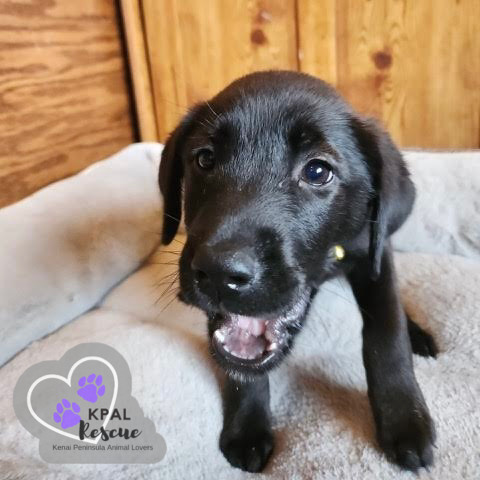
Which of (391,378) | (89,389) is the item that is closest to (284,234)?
(391,378)

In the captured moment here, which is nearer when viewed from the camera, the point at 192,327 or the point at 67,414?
the point at 67,414

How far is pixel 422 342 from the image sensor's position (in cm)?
138

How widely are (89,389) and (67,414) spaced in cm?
6

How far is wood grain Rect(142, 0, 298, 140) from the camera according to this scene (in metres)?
2.38

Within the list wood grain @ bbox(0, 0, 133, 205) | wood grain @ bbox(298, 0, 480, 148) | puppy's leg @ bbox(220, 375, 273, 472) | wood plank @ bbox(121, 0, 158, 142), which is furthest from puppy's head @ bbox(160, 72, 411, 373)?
wood plank @ bbox(121, 0, 158, 142)

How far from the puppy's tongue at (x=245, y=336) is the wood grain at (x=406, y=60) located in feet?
4.94

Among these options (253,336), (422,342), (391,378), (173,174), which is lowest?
(422,342)

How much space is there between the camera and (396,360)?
111 centimetres

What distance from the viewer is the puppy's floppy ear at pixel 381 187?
3.71ft

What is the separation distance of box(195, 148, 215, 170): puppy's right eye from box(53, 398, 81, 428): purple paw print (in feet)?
1.75

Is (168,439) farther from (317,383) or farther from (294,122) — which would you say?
(294,122)

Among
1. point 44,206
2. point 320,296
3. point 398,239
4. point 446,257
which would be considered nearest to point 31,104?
point 44,206

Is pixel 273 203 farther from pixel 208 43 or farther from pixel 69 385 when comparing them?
pixel 208 43

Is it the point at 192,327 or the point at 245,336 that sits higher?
the point at 245,336
